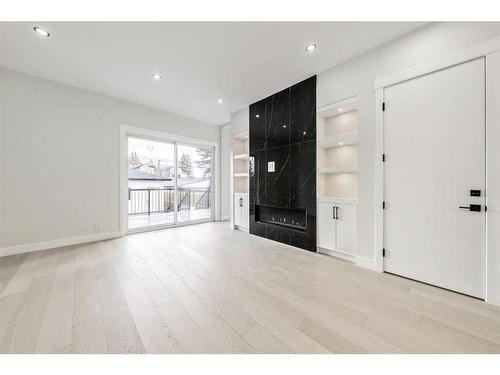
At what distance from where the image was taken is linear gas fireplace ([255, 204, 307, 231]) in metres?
3.53

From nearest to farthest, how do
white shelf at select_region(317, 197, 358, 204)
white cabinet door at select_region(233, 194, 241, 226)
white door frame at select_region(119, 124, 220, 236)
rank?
white shelf at select_region(317, 197, 358, 204)
white door frame at select_region(119, 124, 220, 236)
white cabinet door at select_region(233, 194, 241, 226)

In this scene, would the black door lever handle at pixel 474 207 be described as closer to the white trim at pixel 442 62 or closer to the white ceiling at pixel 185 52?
the white trim at pixel 442 62

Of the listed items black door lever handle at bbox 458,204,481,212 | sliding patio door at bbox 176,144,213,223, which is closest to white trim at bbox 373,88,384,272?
black door lever handle at bbox 458,204,481,212

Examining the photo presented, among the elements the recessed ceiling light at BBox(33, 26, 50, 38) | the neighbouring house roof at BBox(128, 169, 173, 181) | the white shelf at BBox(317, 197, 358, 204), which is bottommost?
the white shelf at BBox(317, 197, 358, 204)

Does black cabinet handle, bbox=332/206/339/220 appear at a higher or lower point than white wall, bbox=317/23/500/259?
lower

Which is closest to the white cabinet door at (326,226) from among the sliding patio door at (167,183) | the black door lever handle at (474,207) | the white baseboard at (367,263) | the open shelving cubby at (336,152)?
the open shelving cubby at (336,152)

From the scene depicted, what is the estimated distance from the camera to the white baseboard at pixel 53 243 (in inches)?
119

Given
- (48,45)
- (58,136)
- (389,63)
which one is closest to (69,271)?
(58,136)

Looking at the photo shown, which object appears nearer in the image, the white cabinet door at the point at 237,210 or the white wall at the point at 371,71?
the white wall at the point at 371,71

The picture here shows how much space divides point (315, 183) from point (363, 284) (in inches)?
60.9

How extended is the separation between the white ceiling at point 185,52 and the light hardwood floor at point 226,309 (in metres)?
2.86

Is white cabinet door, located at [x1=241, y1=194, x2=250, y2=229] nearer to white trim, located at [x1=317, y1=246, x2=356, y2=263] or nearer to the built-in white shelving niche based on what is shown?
the built-in white shelving niche

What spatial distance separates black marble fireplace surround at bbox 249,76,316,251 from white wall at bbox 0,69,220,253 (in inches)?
114

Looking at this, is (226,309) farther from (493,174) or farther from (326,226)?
(493,174)
